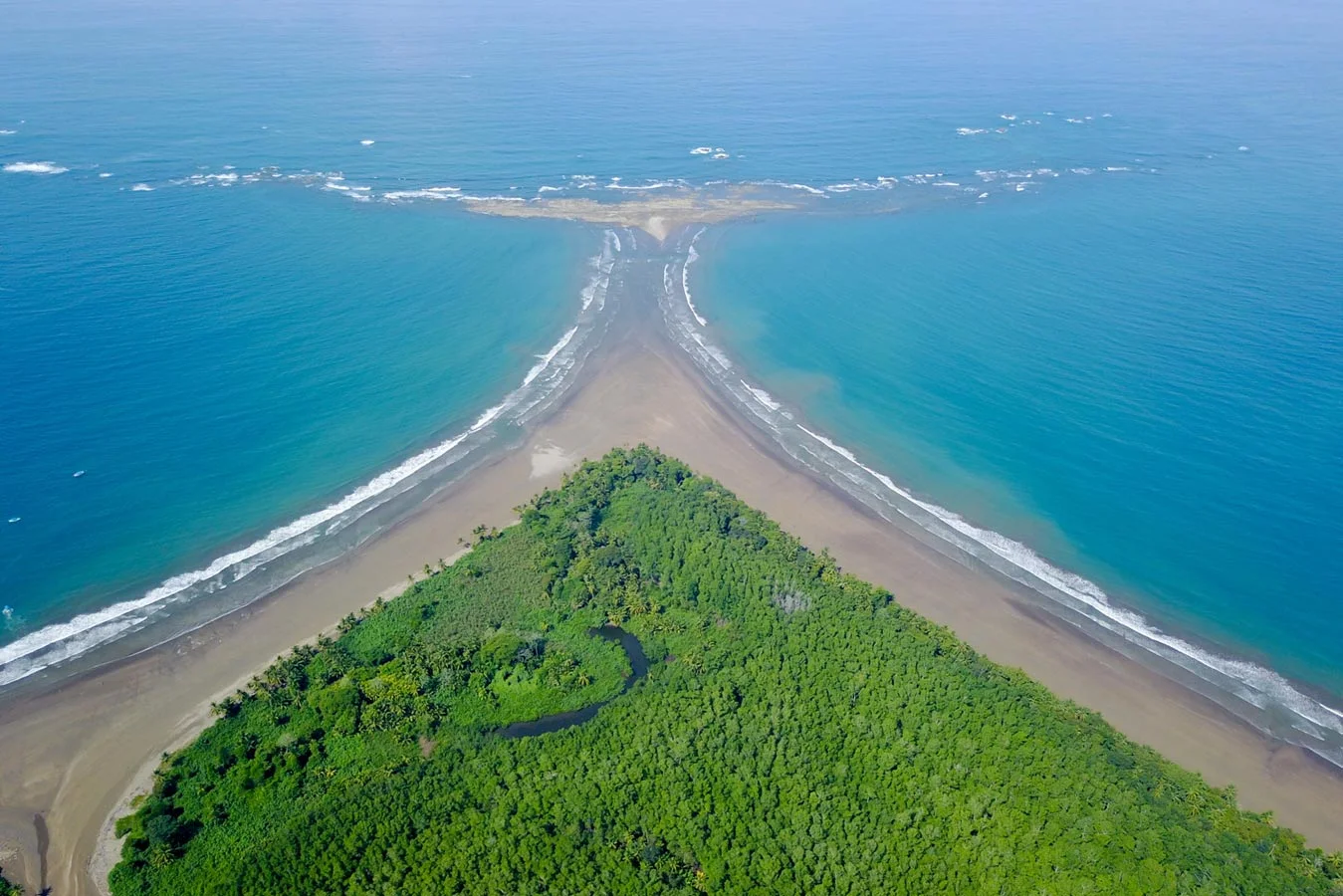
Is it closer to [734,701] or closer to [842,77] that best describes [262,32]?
[842,77]

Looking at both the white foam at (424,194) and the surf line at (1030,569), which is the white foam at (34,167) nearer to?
the white foam at (424,194)

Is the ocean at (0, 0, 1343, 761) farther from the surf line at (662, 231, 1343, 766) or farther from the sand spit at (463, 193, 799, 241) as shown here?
the sand spit at (463, 193, 799, 241)

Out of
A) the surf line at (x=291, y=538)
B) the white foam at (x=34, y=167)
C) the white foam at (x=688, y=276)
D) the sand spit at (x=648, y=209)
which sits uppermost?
the white foam at (x=34, y=167)

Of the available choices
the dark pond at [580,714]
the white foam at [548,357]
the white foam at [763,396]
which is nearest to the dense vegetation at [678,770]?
the dark pond at [580,714]

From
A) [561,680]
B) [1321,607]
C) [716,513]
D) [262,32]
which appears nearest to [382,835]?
[561,680]

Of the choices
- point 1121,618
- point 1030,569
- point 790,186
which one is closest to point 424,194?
point 790,186

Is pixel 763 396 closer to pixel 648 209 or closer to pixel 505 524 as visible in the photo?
pixel 505 524
